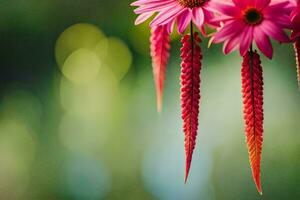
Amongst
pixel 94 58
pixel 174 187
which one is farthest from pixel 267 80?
pixel 94 58

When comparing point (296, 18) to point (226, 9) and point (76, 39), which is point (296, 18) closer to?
point (226, 9)

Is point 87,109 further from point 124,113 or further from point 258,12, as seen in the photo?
point 258,12

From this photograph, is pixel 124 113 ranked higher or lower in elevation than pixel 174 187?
higher

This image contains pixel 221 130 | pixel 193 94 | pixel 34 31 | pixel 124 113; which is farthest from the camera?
pixel 34 31

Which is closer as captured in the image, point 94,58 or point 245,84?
point 245,84

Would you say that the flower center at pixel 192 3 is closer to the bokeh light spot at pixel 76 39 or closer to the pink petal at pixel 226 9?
the pink petal at pixel 226 9

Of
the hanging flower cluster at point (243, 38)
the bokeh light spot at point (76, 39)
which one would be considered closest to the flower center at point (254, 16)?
the hanging flower cluster at point (243, 38)

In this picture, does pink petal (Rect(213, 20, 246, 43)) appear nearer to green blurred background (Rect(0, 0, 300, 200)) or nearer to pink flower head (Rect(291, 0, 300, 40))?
pink flower head (Rect(291, 0, 300, 40))
